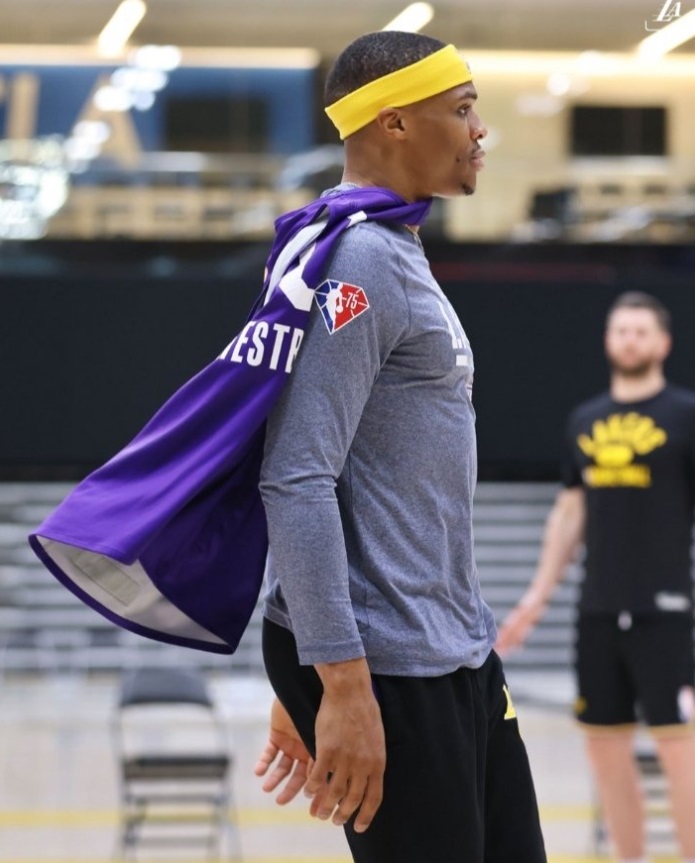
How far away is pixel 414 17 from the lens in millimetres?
13234

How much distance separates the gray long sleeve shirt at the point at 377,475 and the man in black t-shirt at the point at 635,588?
3197 millimetres

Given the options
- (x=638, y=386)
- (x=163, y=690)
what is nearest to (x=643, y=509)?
(x=638, y=386)

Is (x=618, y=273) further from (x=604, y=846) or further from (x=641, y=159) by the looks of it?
(x=604, y=846)

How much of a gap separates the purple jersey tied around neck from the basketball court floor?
185 inches

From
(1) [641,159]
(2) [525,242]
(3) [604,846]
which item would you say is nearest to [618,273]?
(2) [525,242]

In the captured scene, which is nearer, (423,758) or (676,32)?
(423,758)

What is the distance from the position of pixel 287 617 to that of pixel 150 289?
9587 millimetres

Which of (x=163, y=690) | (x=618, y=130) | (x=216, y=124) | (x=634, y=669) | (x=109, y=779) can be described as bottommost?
(x=109, y=779)

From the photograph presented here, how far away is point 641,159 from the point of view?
14.2 metres

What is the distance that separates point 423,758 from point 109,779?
741 cm

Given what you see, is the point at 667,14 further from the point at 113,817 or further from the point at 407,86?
the point at 113,817

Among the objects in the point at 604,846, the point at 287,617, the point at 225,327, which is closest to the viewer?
the point at 287,617

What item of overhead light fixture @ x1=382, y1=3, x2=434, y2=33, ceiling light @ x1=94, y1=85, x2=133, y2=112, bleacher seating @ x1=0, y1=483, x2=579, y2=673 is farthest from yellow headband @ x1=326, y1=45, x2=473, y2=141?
bleacher seating @ x1=0, y1=483, x2=579, y2=673

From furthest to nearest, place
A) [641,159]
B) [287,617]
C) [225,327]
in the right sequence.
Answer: [641,159] < [225,327] < [287,617]
